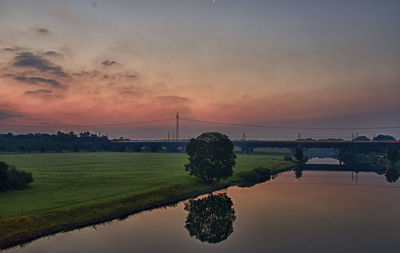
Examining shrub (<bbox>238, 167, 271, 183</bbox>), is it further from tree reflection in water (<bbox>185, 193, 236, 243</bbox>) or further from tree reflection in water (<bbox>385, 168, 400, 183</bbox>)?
tree reflection in water (<bbox>385, 168, 400, 183</bbox>)

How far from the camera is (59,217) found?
43.2 m

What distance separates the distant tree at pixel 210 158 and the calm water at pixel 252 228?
9.20 metres

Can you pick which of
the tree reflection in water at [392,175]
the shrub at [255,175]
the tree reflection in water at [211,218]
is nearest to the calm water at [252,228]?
the tree reflection in water at [211,218]

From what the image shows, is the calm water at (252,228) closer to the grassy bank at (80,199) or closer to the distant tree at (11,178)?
the grassy bank at (80,199)

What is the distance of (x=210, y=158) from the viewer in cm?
7656

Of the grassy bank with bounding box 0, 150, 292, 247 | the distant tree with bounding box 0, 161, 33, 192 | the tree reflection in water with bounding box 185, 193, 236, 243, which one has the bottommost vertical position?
the tree reflection in water with bounding box 185, 193, 236, 243

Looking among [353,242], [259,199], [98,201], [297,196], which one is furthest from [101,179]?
[353,242]

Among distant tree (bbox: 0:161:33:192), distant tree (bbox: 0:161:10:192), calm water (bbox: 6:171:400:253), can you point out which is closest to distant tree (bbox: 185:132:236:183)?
calm water (bbox: 6:171:400:253)

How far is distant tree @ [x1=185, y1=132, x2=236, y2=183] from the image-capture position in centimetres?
7644

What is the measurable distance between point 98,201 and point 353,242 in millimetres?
38511

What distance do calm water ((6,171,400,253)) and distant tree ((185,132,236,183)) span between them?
9199 millimetres

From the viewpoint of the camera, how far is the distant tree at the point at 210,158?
76438 mm

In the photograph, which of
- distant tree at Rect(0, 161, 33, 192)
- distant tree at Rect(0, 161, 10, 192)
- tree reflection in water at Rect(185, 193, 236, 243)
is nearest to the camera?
tree reflection in water at Rect(185, 193, 236, 243)

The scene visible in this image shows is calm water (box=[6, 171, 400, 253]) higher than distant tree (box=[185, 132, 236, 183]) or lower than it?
lower
